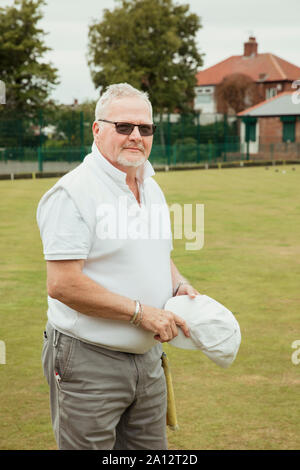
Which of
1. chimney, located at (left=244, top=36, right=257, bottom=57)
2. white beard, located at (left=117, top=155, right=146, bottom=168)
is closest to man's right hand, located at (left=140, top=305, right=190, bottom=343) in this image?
white beard, located at (left=117, top=155, right=146, bottom=168)

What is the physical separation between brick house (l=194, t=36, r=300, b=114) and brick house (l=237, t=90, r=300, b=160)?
20569mm

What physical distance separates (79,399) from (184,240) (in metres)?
9.66

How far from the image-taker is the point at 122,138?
2.75m

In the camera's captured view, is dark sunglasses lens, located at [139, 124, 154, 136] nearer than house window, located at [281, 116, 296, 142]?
Yes

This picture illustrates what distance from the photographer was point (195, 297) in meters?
2.90

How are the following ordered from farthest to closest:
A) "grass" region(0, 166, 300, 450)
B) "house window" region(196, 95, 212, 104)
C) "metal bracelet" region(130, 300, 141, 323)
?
"house window" region(196, 95, 212, 104) < "grass" region(0, 166, 300, 450) < "metal bracelet" region(130, 300, 141, 323)

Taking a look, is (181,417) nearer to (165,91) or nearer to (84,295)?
(84,295)

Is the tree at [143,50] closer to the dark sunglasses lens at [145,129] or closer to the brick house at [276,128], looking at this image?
the brick house at [276,128]

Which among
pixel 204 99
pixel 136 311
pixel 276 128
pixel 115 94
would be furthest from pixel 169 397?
pixel 204 99

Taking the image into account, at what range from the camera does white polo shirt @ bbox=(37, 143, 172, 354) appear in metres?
2.54

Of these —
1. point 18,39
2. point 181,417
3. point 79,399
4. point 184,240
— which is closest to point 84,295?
point 79,399

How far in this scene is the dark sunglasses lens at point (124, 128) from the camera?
2744 mm

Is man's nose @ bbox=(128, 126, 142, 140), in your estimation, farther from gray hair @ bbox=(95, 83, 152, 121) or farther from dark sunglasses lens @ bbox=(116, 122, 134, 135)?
gray hair @ bbox=(95, 83, 152, 121)

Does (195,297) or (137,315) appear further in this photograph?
(195,297)
